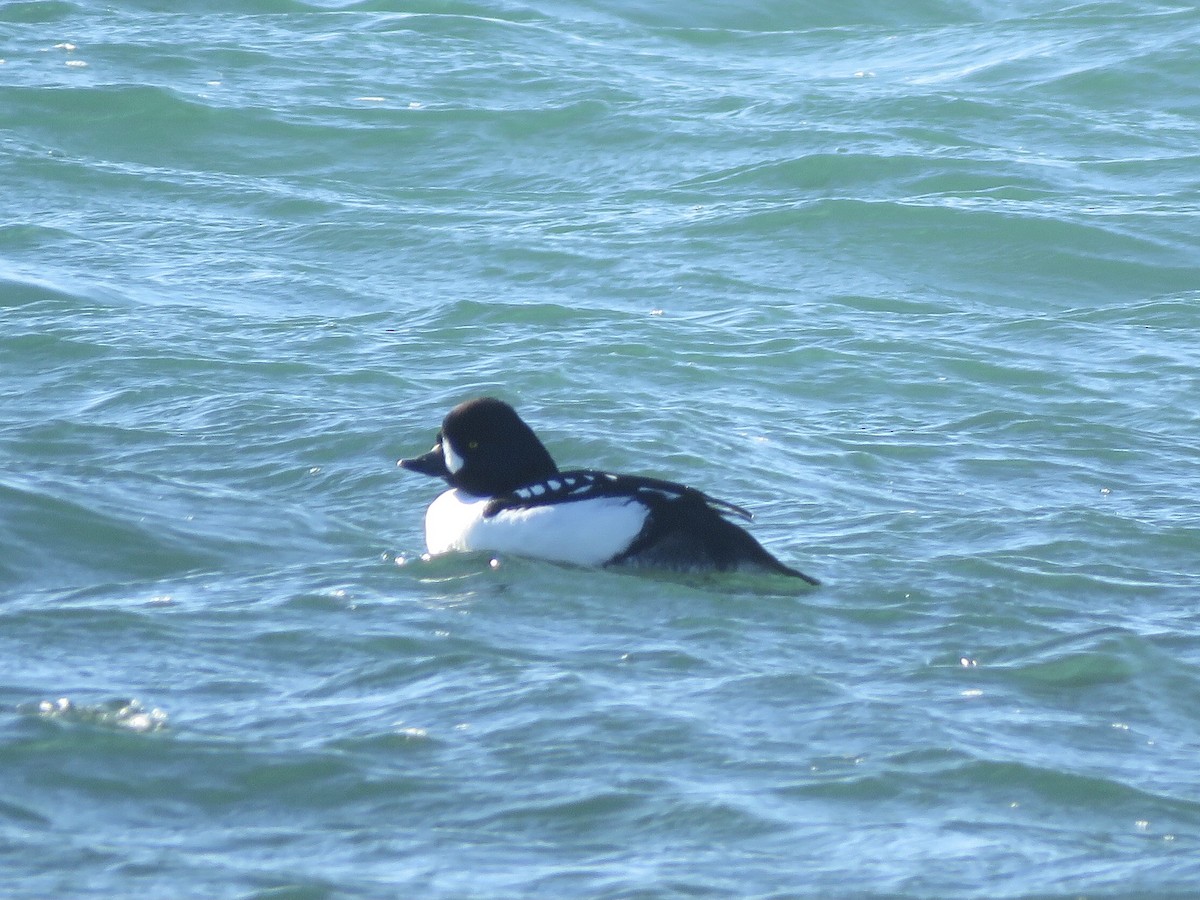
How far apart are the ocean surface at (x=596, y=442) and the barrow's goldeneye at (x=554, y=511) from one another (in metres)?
0.15

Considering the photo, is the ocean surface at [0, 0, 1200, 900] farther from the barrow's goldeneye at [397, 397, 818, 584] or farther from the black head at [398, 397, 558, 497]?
the black head at [398, 397, 558, 497]

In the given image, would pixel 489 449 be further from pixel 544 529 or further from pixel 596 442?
pixel 596 442

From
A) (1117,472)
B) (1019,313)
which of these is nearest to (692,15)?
(1019,313)

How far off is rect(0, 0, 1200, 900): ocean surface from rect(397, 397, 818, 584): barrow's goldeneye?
0.15 m

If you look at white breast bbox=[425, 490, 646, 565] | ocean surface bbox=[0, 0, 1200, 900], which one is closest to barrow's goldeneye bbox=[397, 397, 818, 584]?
white breast bbox=[425, 490, 646, 565]

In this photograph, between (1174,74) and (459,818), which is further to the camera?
(1174,74)

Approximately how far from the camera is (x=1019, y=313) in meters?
10.9

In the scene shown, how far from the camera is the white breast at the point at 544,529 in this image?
6.93 m

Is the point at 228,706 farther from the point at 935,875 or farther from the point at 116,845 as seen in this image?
the point at 935,875

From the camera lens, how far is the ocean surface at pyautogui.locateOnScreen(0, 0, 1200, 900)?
4.70m

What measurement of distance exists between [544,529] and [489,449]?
52cm

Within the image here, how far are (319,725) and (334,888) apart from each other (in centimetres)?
94

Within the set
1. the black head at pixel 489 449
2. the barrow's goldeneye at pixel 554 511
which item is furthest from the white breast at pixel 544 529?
the black head at pixel 489 449

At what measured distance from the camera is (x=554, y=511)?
707 cm
